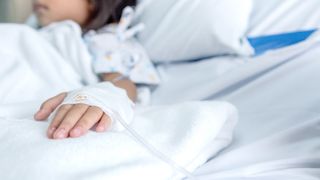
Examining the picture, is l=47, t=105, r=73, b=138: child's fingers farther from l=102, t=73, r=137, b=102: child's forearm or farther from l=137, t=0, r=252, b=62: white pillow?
l=137, t=0, r=252, b=62: white pillow

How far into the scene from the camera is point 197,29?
1.10 meters

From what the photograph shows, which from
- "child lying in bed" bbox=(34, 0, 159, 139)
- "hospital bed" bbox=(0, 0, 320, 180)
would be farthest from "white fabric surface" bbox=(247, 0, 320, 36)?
"child lying in bed" bbox=(34, 0, 159, 139)

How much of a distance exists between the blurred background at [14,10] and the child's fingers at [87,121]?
92 centimetres

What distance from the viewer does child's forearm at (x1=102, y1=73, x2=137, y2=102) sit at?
A: 104 cm

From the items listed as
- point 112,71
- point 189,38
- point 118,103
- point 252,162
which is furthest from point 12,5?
point 252,162

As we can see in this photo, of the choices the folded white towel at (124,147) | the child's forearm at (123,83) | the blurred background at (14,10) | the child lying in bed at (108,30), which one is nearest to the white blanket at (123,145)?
the folded white towel at (124,147)

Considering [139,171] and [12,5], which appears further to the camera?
[12,5]

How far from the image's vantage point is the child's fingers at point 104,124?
62 centimetres

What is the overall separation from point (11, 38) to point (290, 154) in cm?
70

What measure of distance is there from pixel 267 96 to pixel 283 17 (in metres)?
0.28

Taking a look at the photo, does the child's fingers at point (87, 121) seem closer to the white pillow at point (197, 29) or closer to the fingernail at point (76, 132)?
the fingernail at point (76, 132)

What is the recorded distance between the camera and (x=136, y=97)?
3.43ft

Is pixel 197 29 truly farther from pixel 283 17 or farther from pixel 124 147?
pixel 124 147

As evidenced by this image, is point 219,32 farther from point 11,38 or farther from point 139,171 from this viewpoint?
point 139,171
